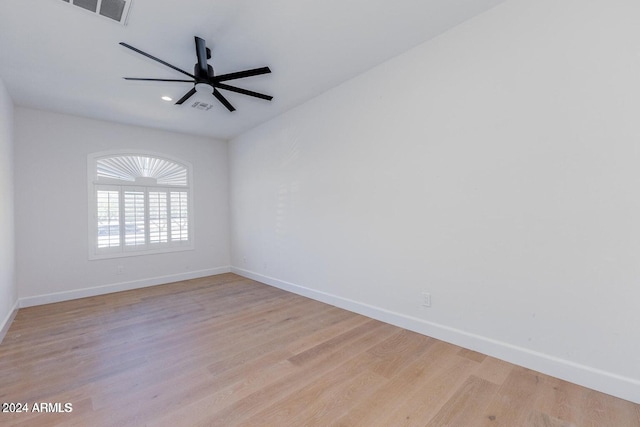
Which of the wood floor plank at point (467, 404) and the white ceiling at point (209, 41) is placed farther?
the white ceiling at point (209, 41)

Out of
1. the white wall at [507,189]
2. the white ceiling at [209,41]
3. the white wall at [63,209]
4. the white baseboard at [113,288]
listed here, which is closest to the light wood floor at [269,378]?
the white wall at [507,189]

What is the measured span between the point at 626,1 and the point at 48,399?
453 centimetres

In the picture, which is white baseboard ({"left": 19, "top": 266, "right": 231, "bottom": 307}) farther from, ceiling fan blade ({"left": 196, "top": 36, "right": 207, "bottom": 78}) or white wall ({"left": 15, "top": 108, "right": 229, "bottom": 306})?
ceiling fan blade ({"left": 196, "top": 36, "right": 207, "bottom": 78})

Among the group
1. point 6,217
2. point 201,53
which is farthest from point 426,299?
point 6,217

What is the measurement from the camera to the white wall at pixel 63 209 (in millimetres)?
3945

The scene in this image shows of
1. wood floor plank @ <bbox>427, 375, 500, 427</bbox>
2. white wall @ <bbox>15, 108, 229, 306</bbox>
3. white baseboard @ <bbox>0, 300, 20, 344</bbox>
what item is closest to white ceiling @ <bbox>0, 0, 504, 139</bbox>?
white wall @ <bbox>15, 108, 229, 306</bbox>

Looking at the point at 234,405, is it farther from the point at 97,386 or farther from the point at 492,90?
the point at 492,90

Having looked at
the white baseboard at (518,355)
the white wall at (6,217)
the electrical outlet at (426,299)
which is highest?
the white wall at (6,217)

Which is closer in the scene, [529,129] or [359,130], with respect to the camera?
[529,129]

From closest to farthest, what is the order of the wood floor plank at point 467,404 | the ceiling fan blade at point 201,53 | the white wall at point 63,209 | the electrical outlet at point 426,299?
the wood floor plank at point 467,404 → the ceiling fan blade at point 201,53 → the electrical outlet at point 426,299 → the white wall at point 63,209

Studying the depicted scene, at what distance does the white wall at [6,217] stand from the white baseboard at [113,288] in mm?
237

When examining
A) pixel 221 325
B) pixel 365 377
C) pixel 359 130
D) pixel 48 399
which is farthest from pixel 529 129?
pixel 48 399

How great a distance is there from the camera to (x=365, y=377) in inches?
82.2

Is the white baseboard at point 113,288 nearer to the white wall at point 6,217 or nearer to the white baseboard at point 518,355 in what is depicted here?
the white wall at point 6,217
